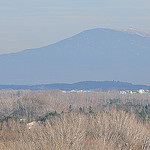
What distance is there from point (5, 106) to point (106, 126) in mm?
41555

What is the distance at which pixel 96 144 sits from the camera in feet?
79.4

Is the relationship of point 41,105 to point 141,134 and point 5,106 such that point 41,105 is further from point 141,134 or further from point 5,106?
point 141,134

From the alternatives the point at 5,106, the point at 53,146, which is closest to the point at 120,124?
the point at 53,146

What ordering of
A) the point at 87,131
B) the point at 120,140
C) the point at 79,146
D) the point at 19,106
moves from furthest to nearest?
the point at 19,106, the point at 87,131, the point at 120,140, the point at 79,146

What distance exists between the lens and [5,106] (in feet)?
235

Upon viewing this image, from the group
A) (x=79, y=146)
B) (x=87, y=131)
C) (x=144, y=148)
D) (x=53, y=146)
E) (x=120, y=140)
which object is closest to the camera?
(x=53, y=146)

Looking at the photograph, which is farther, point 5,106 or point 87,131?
point 5,106

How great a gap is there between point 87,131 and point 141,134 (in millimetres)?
3279

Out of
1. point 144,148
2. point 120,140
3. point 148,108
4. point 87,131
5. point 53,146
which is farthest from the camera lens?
point 148,108

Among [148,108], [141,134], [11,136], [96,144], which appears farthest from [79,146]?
[148,108]

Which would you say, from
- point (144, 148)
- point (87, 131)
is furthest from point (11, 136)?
point (144, 148)

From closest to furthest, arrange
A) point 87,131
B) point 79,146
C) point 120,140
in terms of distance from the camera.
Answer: point 79,146
point 120,140
point 87,131

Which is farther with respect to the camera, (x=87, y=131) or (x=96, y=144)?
(x=87, y=131)

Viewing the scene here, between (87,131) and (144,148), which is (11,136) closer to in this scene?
(87,131)
